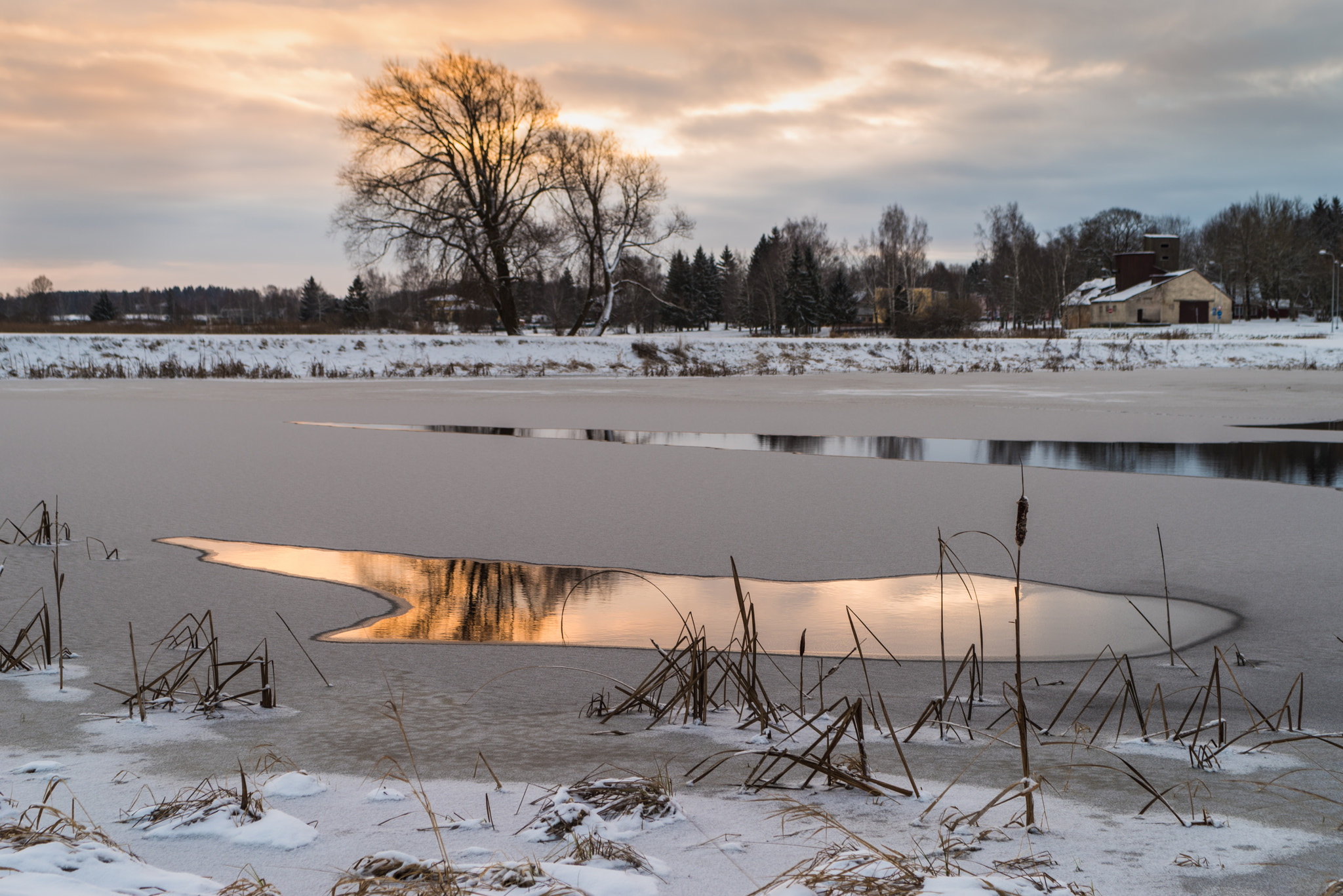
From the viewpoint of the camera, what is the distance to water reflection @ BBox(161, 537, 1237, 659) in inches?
156

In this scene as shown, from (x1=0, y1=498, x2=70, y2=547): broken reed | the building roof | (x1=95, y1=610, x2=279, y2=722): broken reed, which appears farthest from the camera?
the building roof

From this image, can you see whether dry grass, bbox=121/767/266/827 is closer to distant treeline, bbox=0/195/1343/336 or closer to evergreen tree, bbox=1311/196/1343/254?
distant treeline, bbox=0/195/1343/336

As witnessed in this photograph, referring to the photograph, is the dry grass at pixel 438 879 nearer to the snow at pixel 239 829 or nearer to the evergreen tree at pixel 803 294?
the snow at pixel 239 829

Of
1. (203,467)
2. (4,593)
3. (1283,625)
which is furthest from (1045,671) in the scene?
(203,467)

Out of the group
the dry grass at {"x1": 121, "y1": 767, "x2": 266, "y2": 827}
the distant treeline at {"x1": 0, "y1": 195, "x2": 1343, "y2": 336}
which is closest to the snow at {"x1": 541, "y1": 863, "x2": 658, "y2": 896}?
the dry grass at {"x1": 121, "y1": 767, "x2": 266, "y2": 827}

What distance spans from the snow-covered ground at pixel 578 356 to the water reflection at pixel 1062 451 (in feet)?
48.4

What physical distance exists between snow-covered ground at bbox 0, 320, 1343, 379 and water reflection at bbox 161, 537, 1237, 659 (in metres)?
22.0

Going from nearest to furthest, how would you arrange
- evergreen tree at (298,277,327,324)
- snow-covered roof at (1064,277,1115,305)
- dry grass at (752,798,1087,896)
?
dry grass at (752,798,1087,896) → snow-covered roof at (1064,277,1115,305) → evergreen tree at (298,277,327,324)

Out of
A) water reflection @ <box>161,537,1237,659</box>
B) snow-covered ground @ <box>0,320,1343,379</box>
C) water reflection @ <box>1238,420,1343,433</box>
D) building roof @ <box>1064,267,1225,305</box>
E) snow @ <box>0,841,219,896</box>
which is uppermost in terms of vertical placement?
building roof @ <box>1064,267,1225,305</box>

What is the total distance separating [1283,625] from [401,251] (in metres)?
32.2

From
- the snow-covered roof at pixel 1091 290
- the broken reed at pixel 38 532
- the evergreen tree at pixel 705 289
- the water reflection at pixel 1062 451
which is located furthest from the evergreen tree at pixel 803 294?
the broken reed at pixel 38 532

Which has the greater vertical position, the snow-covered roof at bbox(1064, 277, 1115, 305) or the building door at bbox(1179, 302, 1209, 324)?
the snow-covered roof at bbox(1064, 277, 1115, 305)

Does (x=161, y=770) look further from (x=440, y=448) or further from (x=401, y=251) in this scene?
(x=401, y=251)

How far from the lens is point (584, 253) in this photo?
3844 centimetres
